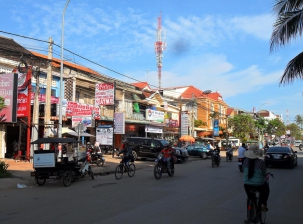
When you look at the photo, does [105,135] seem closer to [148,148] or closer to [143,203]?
[148,148]

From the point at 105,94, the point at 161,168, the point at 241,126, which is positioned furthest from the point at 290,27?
the point at 241,126

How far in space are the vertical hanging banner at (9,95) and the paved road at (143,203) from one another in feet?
27.4

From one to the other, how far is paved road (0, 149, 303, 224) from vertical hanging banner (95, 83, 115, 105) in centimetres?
1261

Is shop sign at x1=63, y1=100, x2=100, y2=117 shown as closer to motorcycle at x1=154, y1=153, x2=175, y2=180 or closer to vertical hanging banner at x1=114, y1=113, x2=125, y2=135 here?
vertical hanging banner at x1=114, y1=113, x2=125, y2=135

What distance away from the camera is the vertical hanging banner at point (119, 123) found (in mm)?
26016

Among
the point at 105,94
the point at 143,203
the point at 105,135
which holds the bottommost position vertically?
the point at 143,203

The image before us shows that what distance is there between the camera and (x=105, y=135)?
2583 centimetres

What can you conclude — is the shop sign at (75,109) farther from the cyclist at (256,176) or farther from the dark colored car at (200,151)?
the cyclist at (256,176)

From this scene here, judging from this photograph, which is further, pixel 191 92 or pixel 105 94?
pixel 191 92

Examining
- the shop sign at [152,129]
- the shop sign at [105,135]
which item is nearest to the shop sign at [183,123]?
the shop sign at [152,129]

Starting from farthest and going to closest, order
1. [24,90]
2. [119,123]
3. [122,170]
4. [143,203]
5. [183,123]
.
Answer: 1. [183,123]
2. [119,123]
3. [24,90]
4. [122,170]
5. [143,203]

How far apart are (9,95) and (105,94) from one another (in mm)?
7634

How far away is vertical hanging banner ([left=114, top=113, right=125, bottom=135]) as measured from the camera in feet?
85.4

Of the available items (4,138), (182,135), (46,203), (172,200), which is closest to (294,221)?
(172,200)
